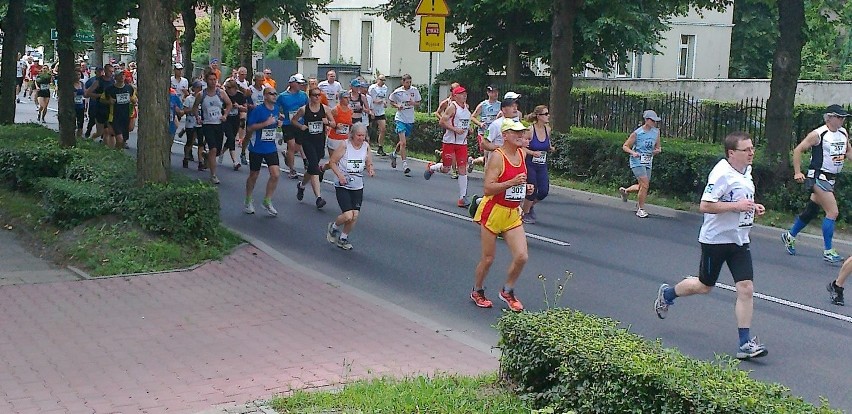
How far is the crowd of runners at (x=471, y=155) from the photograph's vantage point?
28.1 ft

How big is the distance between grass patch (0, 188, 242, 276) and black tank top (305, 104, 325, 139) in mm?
3823

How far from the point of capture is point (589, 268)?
39.7 ft

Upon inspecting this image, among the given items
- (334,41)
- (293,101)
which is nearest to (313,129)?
(293,101)

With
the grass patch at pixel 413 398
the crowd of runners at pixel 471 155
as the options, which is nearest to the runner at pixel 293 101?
the crowd of runners at pixel 471 155

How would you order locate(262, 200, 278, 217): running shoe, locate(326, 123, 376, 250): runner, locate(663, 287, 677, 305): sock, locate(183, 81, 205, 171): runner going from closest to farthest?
locate(663, 287, 677, 305): sock → locate(326, 123, 376, 250): runner → locate(262, 200, 278, 217): running shoe → locate(183, 81, 205, 171): runner

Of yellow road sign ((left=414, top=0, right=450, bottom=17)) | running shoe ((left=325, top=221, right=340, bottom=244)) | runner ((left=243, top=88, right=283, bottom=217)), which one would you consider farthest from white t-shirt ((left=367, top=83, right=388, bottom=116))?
running shoe ((left=325, top=221, right=340, bottom=244))

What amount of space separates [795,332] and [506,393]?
3957mm

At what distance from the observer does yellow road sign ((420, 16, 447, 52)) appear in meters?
24.2

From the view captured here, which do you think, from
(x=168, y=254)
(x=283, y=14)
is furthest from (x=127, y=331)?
(x=283, y=14)

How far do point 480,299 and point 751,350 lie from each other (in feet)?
8.78

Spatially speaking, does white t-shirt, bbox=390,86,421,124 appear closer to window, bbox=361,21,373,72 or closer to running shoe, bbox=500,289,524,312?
running shoe, bbox=500,289,524,312

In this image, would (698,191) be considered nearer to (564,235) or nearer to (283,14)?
(564,235)

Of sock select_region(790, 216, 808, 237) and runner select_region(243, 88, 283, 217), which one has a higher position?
runner select_region(243, 88, 283, 217)

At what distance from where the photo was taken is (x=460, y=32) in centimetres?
3397
